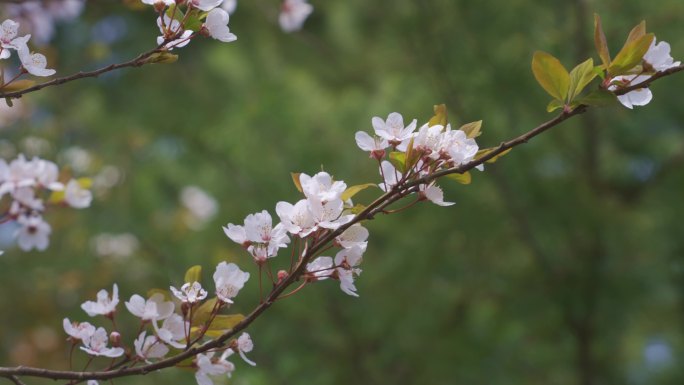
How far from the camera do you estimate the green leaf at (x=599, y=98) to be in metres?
0.53

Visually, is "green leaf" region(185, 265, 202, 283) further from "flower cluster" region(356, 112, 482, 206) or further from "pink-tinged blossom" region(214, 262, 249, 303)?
"flower cluster" region(356, 112, 482, 206)

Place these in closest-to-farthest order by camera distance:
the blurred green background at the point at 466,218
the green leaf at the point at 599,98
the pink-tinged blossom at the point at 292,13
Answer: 1. the green leaf at the point at 599,98
2. the pink-tinged blossom at the point at 292,13
3. the blurred green background at the point at 466,218

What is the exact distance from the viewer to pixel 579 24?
1666 mm

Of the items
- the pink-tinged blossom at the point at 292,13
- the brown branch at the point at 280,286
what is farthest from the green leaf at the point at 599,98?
the pink-tinged blossom at the point at 292,13

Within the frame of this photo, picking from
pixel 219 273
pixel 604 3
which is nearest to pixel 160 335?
pixel 219 273

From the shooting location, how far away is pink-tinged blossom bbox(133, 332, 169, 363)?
617mm

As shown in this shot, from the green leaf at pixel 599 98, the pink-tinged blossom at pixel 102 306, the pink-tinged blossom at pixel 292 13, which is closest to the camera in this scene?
the green leaf at pixel 599 98

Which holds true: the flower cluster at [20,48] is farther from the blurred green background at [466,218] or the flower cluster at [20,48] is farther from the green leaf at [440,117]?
the blurred green background at [466,218]

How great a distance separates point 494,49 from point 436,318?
607 millimetres


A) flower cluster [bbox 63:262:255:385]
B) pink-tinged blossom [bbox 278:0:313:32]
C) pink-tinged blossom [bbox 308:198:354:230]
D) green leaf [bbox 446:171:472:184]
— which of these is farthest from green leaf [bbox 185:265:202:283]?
pink-tinged blossom [bbox 278:0:313:32]

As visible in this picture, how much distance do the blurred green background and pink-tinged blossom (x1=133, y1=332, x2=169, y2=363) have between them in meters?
0.82

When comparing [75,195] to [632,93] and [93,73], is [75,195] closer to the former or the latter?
[93,73]

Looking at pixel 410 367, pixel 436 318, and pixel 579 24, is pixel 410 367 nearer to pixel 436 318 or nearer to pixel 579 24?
pixel 436 318

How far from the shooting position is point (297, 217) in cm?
59
